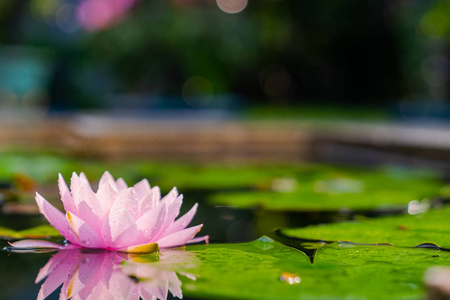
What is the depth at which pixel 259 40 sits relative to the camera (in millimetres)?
7383

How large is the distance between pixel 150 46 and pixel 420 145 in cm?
445

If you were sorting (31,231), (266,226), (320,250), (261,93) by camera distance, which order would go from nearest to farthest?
(320,250), (31,231), (266,226), (261,93)

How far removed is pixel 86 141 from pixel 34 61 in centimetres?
340

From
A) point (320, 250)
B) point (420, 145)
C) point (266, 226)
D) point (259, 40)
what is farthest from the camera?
point (259, 40)

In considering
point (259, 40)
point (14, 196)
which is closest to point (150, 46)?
point (259, 40)

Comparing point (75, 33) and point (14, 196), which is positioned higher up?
point (75, 33)

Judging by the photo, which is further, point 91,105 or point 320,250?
point 91,105

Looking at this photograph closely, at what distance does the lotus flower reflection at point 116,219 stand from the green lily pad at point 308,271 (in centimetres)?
7

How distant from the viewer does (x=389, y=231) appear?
3.49ft

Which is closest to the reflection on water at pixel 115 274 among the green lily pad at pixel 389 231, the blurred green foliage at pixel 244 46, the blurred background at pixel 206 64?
the green lily pad at pixel 389 231

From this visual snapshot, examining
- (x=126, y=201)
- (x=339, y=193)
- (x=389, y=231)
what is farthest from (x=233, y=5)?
(x=126, y=201)

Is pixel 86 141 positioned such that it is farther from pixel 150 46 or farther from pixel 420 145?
pixel 150 46

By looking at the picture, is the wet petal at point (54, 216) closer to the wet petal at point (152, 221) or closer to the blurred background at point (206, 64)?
the wet petal at point (152, 221)

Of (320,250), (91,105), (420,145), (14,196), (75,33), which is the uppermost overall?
(75,33)
